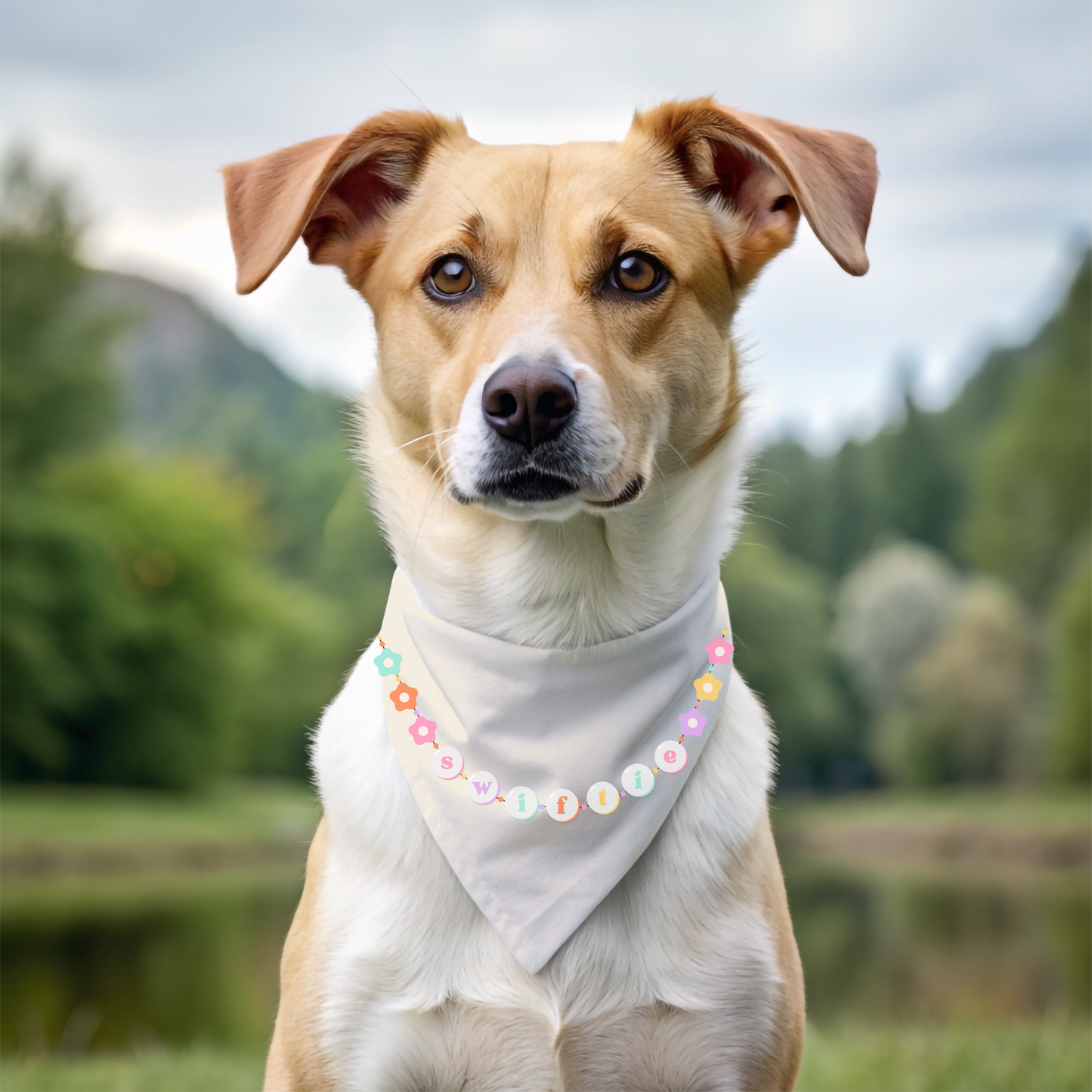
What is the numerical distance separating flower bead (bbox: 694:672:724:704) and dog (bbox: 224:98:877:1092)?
9 centimetres

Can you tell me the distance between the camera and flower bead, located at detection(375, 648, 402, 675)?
2.62 m

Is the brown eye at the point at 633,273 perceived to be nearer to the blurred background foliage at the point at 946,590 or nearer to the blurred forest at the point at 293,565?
the blurred forest at the point at 293,565

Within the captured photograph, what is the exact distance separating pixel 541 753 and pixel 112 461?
1246 cm

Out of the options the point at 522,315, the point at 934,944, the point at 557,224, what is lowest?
the point at 934,944

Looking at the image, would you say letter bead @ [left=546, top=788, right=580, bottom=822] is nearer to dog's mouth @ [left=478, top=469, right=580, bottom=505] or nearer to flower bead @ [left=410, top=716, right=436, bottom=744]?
flower bead @ [left=410, top=716, right=436, bottom=744]

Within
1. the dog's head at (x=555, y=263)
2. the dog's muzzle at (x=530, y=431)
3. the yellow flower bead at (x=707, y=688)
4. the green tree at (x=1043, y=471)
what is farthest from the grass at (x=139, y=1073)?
the green tree at (x=1043, y=471)

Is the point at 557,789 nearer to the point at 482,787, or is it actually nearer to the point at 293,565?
the point at 482,787

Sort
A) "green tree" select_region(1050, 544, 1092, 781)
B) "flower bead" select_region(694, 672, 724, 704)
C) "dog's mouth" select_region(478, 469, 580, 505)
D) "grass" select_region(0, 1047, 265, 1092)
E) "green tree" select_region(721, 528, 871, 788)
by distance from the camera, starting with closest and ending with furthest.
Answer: "dog's mouth" select_region(478, 469, 580, 505) → "flower bead" select_region(694, 672, 724, 704) → "grass" select_region(0, 1047, 265, 1092) → "green tree" select_region(1050, 544, 1092, 781) → "green tree" select_region(721, 528, 871, 788)

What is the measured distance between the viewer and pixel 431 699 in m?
2.59

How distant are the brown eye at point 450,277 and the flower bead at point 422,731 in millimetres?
916

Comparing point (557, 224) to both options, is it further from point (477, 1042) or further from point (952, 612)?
point (952, 612)

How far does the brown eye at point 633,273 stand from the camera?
8.14 feet

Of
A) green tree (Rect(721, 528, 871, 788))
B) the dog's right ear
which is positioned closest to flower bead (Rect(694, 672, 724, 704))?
the dog's right ear

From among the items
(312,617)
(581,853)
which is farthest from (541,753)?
(312,617)
